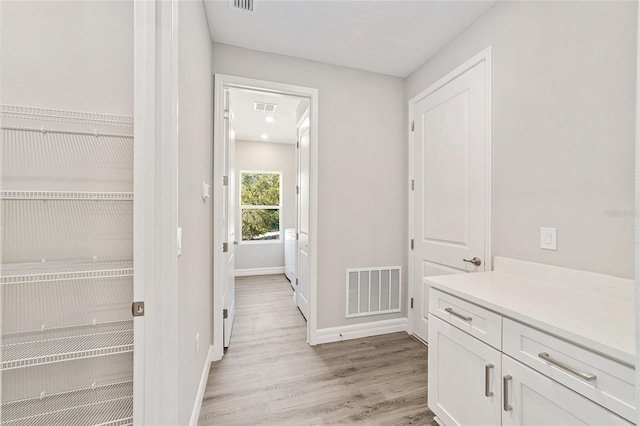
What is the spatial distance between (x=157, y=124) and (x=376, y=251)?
223 centimetres

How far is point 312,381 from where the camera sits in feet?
6.37

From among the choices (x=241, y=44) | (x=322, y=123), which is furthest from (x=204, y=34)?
(x=322, y=123)

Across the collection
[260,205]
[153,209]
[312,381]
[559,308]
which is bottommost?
[312,381]

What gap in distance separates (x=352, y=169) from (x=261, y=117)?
6.90ft

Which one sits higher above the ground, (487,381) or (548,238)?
(548,238)

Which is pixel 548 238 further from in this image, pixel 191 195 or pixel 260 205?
pixel 260 205

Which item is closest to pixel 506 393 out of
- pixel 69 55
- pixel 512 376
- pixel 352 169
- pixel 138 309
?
pixel 512 376

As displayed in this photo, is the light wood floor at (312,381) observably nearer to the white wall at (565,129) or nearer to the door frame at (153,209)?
the door frame at (153,209)

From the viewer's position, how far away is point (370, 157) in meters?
2.69

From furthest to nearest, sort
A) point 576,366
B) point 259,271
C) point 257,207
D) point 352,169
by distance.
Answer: point 257,207 < point 259,271 < point 352,169 < point 576,366

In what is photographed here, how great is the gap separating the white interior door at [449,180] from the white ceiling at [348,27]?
0.38m

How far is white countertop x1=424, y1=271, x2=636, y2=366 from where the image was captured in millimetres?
831

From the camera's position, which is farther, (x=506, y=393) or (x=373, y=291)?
(x=373, y=291)

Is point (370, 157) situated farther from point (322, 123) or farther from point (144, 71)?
point (144, 71)
